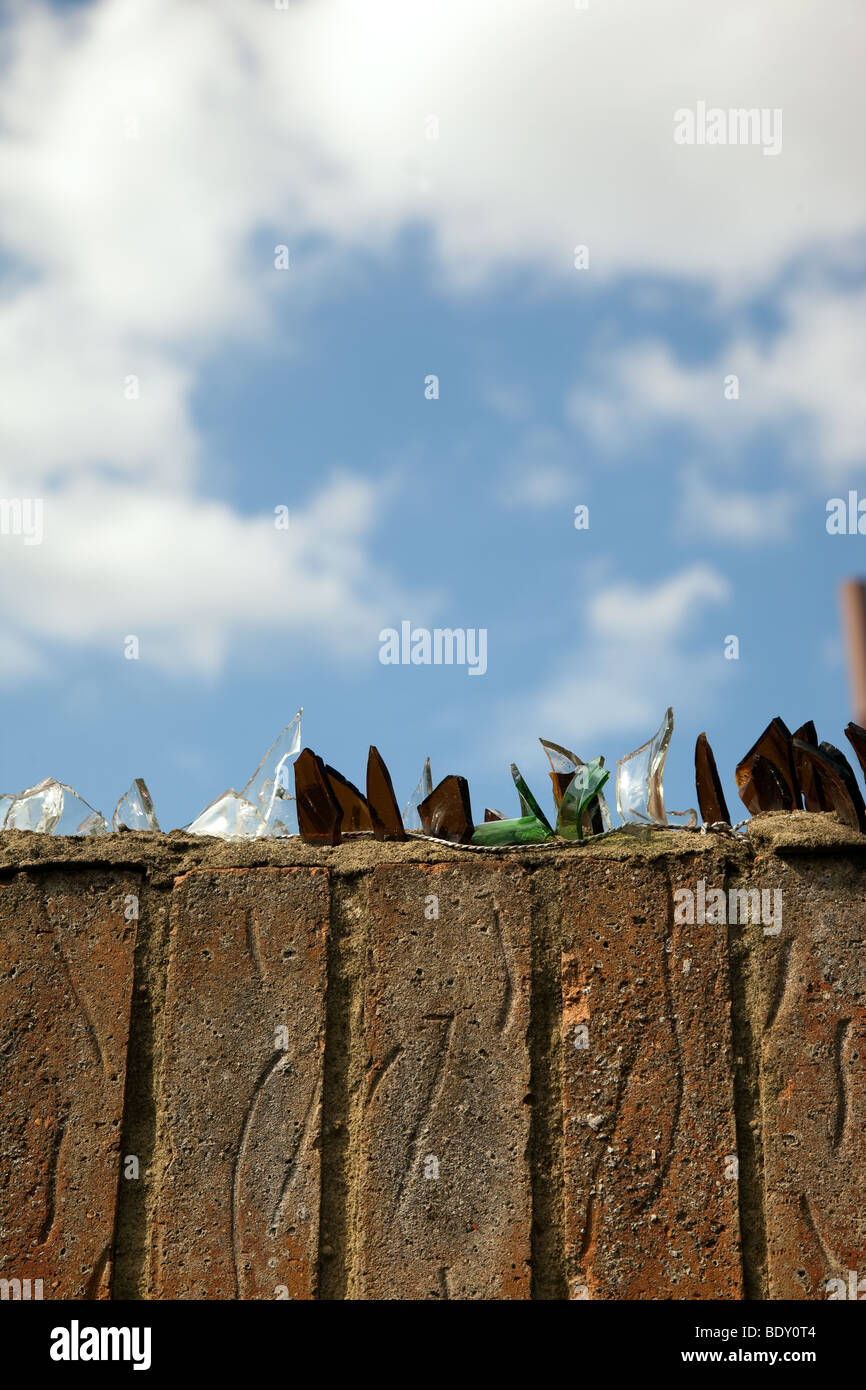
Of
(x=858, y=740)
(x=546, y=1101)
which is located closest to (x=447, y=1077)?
(x=546, y=1101)

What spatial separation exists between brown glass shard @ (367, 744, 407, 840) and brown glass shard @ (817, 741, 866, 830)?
0.71 meters

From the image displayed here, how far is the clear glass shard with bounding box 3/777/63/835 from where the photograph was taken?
6.73 ft

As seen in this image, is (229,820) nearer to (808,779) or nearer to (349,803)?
(349,803)

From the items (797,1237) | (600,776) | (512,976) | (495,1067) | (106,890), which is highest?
(600,776)

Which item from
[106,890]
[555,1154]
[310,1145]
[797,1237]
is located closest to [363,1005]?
[310,1145]

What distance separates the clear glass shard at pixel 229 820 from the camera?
2021 millimetres

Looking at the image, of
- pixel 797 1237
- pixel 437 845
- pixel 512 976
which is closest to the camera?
pixel 797 1237

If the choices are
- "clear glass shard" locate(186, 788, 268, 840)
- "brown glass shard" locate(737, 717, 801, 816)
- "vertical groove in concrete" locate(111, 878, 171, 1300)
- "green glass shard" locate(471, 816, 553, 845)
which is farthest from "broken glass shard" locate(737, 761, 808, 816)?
"vertical groove in concrete" locate(111, 878, 171, 1300)

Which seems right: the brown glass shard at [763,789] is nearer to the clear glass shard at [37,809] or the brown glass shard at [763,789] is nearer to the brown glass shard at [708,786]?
the brown glass shard at [708,786]

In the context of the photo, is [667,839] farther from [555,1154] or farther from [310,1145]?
[310,1145]

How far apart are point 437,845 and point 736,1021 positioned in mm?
526

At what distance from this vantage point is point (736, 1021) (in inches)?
68.1

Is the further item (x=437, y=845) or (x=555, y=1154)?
(x=437, y=845)

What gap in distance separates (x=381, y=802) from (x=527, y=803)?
246mm
